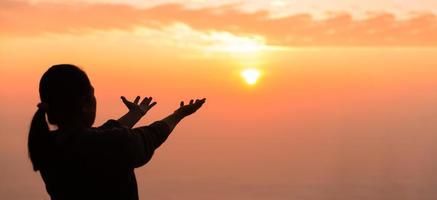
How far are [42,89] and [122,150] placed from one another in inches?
13.1

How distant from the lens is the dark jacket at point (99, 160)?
2.56 metres

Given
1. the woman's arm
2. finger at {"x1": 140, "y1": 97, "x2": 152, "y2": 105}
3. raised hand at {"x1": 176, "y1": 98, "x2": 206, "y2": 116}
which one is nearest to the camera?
raised hand at {"x1": 176, "y1": 98, "x2": 206, "y2": 116}

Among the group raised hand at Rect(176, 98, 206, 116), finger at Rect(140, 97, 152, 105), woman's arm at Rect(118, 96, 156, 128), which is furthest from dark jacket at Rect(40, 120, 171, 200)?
finger at Rect(140, 97, 152, 105)

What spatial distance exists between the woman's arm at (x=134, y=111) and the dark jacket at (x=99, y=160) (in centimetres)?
40

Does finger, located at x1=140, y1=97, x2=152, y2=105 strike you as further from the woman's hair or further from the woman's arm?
the woman's hair

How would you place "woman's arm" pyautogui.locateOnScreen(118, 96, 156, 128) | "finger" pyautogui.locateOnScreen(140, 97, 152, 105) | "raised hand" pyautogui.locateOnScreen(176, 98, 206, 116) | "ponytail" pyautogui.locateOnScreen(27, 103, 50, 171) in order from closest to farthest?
1. "ponytail" pyautogui.locateOnScreen(27, 103, 50, 171)
2. "raised hand" pyautogui.locateOnScreen(176, 98, 206, 116)
3. "woman's arm" pyautogui.locateOnScreen(118, 96, 156, 128)
4. "finger" pyautogui.locateOnScreen(140, 97, 152, 105)

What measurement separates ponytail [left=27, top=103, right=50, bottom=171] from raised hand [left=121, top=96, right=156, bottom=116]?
0.58m

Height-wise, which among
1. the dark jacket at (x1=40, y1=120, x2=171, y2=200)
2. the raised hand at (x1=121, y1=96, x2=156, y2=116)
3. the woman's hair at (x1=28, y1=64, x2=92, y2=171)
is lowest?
the dark jacket at (x1=40, y1=120, x2=171, y2=200)

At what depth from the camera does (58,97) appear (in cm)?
258

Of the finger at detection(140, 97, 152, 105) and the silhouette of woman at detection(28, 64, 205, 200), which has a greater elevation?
the finger at detection(140, 97, 152, 105)

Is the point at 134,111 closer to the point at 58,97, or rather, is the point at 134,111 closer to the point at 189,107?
the point at 189,107

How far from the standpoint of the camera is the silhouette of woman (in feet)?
8.39

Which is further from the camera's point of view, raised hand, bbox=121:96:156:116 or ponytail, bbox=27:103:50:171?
raised hand, bbox=121:96:156:116

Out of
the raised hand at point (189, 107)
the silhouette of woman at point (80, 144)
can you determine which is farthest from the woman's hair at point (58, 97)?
the raised hand at point (189, 107)
